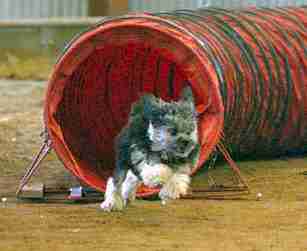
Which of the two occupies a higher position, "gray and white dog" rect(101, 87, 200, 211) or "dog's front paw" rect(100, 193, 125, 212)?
"gray and white dog" rect(101, 87, 200, 211)

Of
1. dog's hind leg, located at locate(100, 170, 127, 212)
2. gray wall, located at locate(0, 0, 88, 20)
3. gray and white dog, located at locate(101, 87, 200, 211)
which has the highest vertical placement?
gray and white dog, located at locate(101, 87, 200, 211)

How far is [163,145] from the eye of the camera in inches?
240

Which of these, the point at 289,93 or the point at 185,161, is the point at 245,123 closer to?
the point at 289,93

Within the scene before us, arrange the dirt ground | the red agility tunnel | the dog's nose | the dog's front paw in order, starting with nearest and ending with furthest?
the dirt ground
the dog's nose
the dog's front paw
the red agility tunnel

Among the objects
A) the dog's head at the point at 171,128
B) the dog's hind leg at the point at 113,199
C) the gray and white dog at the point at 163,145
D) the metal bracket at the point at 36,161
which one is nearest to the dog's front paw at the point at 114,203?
the dog's hind leg at the point at 113,199

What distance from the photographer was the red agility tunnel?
7.20m

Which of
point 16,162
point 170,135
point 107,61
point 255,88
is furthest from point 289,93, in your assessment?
point 170,135

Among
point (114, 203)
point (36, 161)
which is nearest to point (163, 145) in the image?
point (114, 203)

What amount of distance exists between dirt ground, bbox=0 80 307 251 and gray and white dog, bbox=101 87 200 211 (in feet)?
1.02


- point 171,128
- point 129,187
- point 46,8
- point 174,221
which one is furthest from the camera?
point 46,8

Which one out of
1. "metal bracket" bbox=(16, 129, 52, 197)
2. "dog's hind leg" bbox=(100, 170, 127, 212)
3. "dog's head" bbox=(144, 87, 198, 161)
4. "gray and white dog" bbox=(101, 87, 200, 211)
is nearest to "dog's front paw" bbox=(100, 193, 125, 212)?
"dog's hind leg" bbox=(100, 170, 127, 212)

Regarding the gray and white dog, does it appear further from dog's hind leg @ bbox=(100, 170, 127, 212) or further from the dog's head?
dog's hind leg @ bbox=(100, 170, 127, 212)

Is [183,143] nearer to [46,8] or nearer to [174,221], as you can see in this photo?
[174,221]

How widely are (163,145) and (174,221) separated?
628 millimetres
